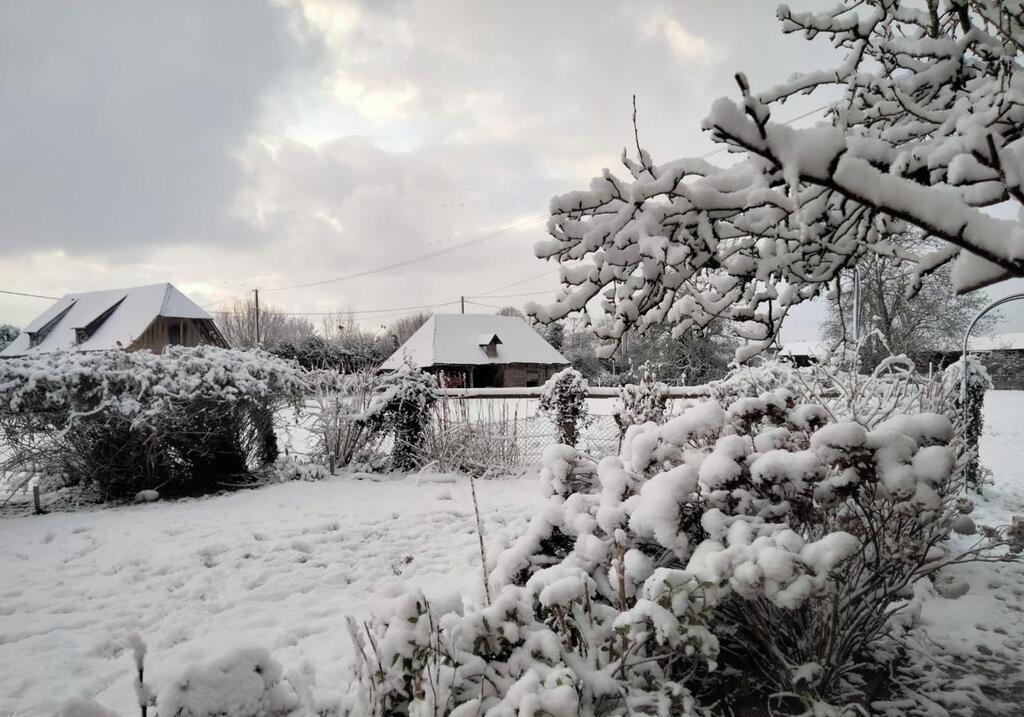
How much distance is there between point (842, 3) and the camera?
2.94 metres

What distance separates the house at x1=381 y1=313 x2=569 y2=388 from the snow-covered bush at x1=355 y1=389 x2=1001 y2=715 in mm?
25188

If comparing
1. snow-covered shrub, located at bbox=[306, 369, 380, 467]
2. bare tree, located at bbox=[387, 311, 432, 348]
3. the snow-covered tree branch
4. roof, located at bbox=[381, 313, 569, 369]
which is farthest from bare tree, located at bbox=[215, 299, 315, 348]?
the snow-covered tree branch

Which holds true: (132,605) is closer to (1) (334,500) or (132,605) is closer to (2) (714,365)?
(1) (334,500)

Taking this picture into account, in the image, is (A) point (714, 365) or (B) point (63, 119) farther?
(A) point (714, 365)

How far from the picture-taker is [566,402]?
820 cm

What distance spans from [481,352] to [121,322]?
56.8 ft

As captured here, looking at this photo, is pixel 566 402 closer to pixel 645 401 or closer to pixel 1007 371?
pixel 645 401

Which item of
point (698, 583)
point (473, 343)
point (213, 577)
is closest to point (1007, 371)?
point (473, 343)

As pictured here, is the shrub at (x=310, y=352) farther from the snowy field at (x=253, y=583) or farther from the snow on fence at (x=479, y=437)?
the snowy field at (x=253, y=583)

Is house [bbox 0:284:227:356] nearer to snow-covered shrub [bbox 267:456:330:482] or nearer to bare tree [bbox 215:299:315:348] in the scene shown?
bare tree [bbox 215:299:315:348]

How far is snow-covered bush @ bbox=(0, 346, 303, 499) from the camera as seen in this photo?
19.1ft

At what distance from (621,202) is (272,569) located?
3917 millimetres

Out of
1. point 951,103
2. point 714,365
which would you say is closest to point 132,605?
point 951,103

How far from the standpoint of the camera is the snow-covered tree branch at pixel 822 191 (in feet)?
4.22
